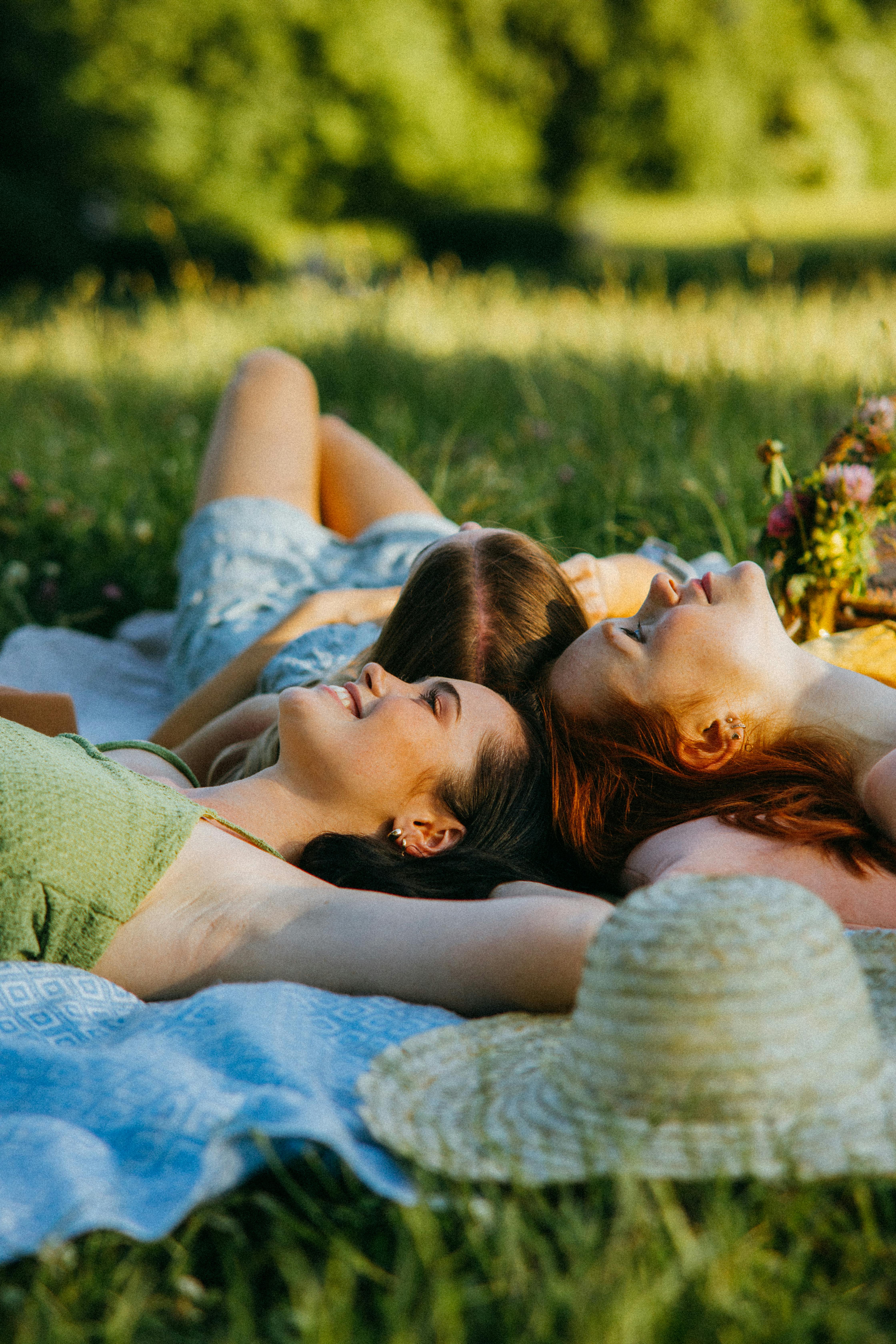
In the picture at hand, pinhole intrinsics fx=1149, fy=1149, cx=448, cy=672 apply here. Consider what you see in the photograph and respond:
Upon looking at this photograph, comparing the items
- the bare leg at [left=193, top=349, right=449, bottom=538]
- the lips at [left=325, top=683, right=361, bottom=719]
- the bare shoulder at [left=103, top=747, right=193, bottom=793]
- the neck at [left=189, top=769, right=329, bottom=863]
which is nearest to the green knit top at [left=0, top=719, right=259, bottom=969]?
the neck at [left=189, top=769, right=329, bottom=863]

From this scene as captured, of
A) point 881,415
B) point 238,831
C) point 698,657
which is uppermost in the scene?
point 881,415

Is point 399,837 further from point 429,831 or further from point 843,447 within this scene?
point 843,447

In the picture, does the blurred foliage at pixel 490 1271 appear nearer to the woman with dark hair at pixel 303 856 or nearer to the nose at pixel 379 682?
the woman with dark hair at pixel 303 856

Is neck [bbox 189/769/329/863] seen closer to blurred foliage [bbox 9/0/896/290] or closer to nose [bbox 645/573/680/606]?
nose [bbox 645/573/680/606]

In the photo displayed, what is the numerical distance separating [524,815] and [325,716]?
0.49 meters

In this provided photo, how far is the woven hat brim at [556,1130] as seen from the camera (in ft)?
4.06

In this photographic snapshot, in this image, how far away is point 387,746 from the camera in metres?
2.31

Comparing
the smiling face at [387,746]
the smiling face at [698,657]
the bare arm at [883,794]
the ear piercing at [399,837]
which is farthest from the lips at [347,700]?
the bare arm at [883,794]

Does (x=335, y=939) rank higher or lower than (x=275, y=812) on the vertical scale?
higher

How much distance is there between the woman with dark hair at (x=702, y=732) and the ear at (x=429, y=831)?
23 centimetres

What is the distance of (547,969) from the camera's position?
1.62m

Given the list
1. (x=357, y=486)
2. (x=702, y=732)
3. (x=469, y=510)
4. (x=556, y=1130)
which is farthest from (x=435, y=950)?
(x=469, y=510)

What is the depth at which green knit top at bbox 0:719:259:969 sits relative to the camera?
1.85 meters

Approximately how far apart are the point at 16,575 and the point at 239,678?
135 cm
